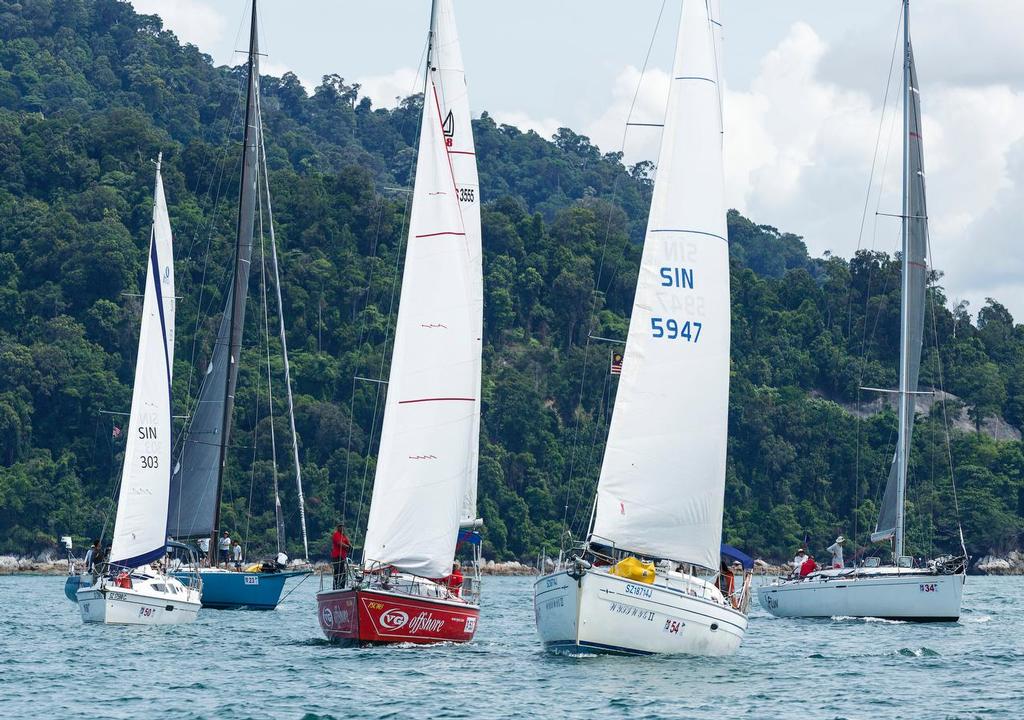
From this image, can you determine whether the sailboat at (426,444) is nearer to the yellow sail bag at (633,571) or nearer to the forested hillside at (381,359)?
the yellow sail bag at (633,571)

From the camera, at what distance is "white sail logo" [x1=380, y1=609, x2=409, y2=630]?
2897 cm

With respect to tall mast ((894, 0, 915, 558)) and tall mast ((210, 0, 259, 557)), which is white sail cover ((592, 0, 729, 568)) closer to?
tall mast ((894, 0, 915, 558))

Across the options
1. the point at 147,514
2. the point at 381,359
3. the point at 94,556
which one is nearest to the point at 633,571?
the point at 147,514

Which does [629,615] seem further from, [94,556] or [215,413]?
[215,413]

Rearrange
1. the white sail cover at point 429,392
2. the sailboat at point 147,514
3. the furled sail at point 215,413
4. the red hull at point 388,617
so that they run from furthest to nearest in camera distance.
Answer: the furled sail at point 215,413, the sailboat at point 147,514, the white sail cover at point 429,392, the red hull at point 388,617

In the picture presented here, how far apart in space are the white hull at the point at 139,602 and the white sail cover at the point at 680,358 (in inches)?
530

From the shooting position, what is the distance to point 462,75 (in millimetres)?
33094

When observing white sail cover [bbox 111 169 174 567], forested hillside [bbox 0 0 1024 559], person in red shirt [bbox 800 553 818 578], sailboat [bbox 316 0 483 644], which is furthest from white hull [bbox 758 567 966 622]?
forested hillside [bbox 0 0 1024 559]

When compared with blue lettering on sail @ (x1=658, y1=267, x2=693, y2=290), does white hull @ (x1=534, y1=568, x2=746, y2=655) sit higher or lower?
lower

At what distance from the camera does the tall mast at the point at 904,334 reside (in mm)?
42344

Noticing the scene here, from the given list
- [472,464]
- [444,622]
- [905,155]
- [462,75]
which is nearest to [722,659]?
[444,622]

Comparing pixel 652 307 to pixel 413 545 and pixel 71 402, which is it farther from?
pixel 71 402

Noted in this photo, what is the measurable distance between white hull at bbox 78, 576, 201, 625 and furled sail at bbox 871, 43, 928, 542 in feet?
57.8

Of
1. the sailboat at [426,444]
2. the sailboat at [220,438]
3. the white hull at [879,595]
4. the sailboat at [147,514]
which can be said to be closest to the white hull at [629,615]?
the sailboat at [426,444]
